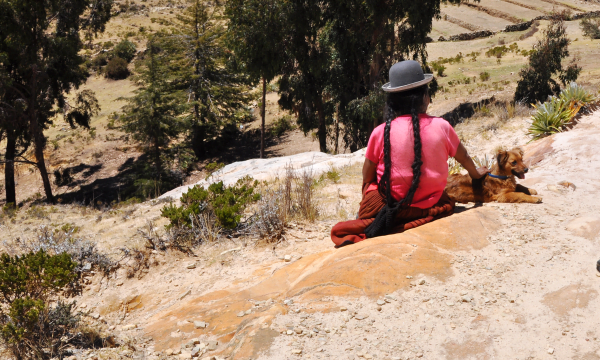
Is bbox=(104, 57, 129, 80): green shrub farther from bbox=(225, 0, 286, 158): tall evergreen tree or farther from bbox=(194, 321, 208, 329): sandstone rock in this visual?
bbox=(194, 321, 208, 329): sandstone rock

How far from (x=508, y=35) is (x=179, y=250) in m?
40.5

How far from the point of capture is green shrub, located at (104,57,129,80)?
4184 cm

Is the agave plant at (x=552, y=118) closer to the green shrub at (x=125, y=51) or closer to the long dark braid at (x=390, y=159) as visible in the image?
the long dark braid at (x=390, y=159)

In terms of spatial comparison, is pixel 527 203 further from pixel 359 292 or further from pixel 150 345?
pixel 150 345

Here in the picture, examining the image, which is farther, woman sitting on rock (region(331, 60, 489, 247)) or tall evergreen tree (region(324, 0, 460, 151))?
tall evergreen tree (region(324, 0, 460, 151))

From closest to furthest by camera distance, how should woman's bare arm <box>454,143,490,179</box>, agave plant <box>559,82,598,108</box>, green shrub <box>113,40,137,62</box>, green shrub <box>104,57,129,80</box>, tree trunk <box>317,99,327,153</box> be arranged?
1. woman's bare arm <box>454,143,490,179</box>
2. agave plant <box>559,82,598,108</box>
3. tree trunk <box>317,99,327,153</box>
4. green shrub <box>104,57,129,80</box>
5. green shrub <box>113,40,137,62</box>

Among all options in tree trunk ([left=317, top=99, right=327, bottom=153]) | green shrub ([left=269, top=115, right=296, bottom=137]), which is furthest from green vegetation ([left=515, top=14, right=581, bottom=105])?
green shrub ([left=269, top=115, right=296, bottom=137])

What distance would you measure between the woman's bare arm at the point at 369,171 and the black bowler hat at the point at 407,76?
2.29ft

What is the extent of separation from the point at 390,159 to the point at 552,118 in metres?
5.69

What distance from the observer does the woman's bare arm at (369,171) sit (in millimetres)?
4121

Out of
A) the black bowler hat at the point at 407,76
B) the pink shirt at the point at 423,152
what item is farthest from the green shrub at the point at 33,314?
the black bowler hat at the point at 407,76

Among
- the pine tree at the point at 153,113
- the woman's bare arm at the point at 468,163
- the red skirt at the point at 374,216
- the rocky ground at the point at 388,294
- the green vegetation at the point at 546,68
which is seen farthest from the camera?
the pine tree at the point at 153,113

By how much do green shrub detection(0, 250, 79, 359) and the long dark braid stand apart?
2.71 metres

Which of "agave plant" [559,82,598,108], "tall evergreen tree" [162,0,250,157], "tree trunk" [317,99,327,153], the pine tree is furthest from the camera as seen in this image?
"tall evergreen tree" [162,0,250,157]
